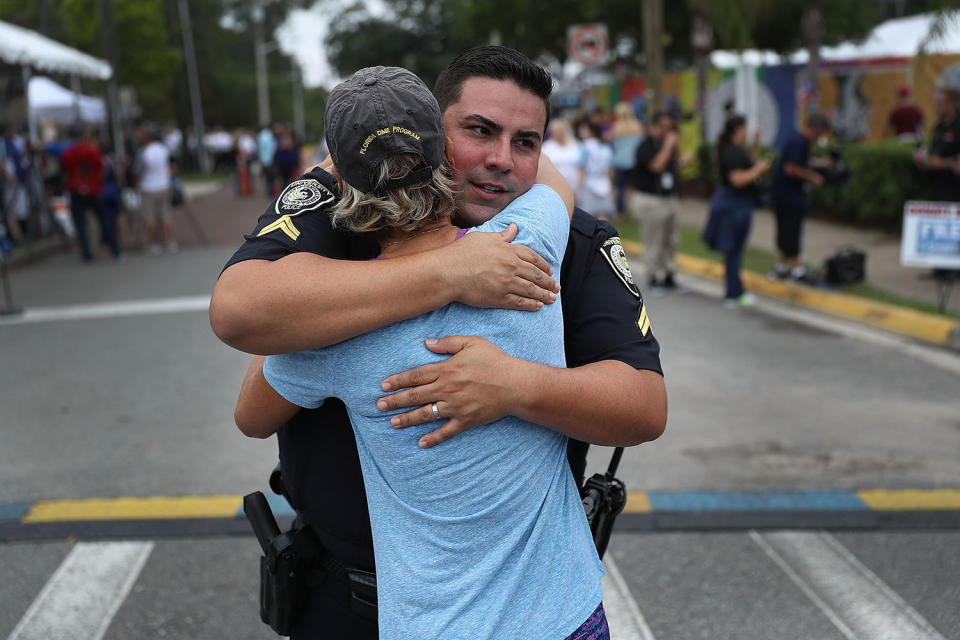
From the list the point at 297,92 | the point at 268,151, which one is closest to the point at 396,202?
the point at 268,151

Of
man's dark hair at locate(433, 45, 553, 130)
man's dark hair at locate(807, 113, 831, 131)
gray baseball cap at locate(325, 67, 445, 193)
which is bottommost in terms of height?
man's dark hair at locate(807, 113, 831, 131)

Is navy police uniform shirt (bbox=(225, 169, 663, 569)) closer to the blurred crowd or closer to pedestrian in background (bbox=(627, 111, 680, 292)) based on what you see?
pedestrian in background (bbox=(627, 111, 680, 292))

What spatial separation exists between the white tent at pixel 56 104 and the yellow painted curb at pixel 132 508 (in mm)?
18287

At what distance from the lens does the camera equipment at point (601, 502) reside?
86.7 inches

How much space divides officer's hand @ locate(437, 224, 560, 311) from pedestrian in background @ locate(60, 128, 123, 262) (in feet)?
A: 45.3

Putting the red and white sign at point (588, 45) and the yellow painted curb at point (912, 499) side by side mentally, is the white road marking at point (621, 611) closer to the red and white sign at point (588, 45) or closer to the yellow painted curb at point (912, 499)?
the yellow painted curb at point (912, 499)

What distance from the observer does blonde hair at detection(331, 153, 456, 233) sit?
1543 millimetres

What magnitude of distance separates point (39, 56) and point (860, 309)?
42.8 ft

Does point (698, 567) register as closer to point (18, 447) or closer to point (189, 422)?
point (189, 422)

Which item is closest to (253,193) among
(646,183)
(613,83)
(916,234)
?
(613,83)

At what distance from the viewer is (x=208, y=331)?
8.99 m

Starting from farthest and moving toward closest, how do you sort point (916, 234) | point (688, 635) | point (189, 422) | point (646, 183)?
1. point (646, 183)
2. point (916, 234)
3. point (189, 422)
4. point (688, 635)

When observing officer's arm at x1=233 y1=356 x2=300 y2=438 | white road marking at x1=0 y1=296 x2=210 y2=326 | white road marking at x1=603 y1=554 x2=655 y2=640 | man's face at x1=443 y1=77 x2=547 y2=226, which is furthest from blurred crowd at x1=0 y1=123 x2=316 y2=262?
man's face at x1=443 y1=77 x2=547 y2=226

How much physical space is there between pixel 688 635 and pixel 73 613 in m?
2.33
